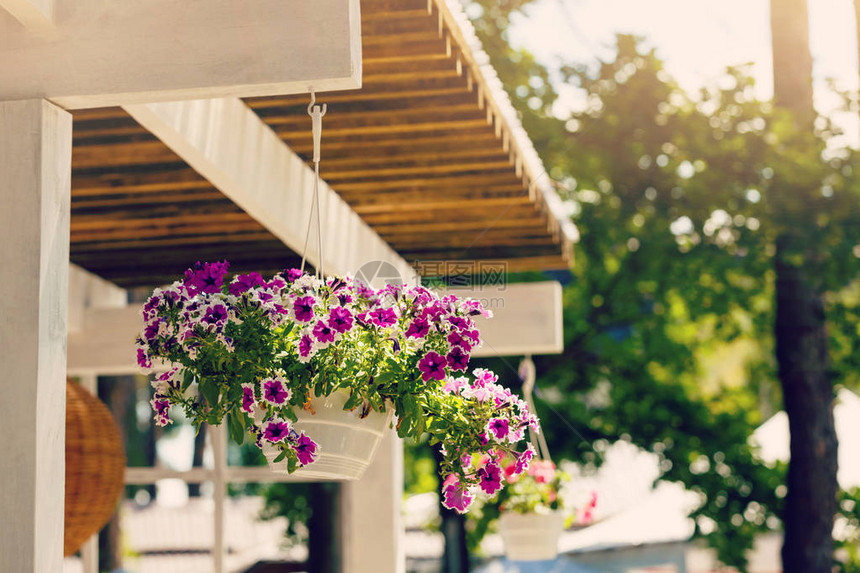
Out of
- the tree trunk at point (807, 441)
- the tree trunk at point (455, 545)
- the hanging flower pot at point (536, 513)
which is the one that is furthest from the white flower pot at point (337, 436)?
the tree trunk at point (455, 545)

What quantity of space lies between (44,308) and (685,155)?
757 cm

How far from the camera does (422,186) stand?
13.4ft

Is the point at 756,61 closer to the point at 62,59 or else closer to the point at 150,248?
the point at 150,248

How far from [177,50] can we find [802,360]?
673 centimetres

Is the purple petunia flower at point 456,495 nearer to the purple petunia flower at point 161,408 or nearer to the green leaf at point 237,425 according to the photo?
the green leaf at point 237,425

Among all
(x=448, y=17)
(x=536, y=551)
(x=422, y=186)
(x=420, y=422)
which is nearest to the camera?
(x=420, y=422)

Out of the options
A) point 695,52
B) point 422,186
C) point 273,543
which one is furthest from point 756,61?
point 273,543

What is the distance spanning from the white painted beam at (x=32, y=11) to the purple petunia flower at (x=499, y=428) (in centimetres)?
115

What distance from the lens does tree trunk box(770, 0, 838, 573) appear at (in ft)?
25.8

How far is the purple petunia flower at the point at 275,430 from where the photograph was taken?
212 cm

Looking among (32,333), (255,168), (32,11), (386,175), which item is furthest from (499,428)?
(386,175)

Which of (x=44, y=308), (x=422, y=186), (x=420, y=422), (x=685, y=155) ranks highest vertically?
(x=685, y=155)

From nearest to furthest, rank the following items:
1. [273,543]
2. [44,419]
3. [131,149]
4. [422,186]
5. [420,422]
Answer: [44,419]
[420,422]
[131,149]
[422,186]
[273,543]
